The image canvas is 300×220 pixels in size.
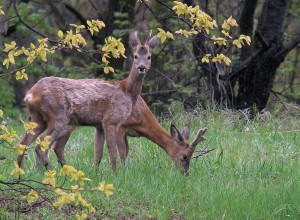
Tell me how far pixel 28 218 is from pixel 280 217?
2804mm

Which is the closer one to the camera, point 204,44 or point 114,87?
point 114,87

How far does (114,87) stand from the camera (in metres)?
11.2

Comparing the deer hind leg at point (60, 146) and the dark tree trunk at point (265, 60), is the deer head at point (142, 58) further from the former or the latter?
the dark tree trunk at point (265, 60)

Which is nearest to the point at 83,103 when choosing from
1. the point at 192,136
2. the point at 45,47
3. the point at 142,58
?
the point at 142,58

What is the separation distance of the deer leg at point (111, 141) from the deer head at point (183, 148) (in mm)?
894

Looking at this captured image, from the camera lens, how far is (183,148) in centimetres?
1127

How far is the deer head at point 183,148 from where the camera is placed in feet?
35.6

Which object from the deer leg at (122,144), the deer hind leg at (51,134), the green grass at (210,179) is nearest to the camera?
the green grass at (210,179)

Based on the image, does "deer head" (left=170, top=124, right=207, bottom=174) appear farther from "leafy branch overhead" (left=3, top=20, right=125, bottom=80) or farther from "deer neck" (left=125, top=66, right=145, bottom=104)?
"leafy branch overhead" (left=3, top=20, right=125, bottom=80)

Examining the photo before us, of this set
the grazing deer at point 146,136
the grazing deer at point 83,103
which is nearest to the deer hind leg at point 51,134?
the grazing deer at point 83,103

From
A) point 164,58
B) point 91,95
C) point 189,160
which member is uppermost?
point 91,95

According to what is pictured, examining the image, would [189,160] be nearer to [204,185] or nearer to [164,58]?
[204,185]

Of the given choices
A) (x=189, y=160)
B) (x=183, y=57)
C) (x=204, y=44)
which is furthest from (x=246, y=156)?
(x=183, y=57)

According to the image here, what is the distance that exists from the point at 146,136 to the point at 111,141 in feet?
3.99
